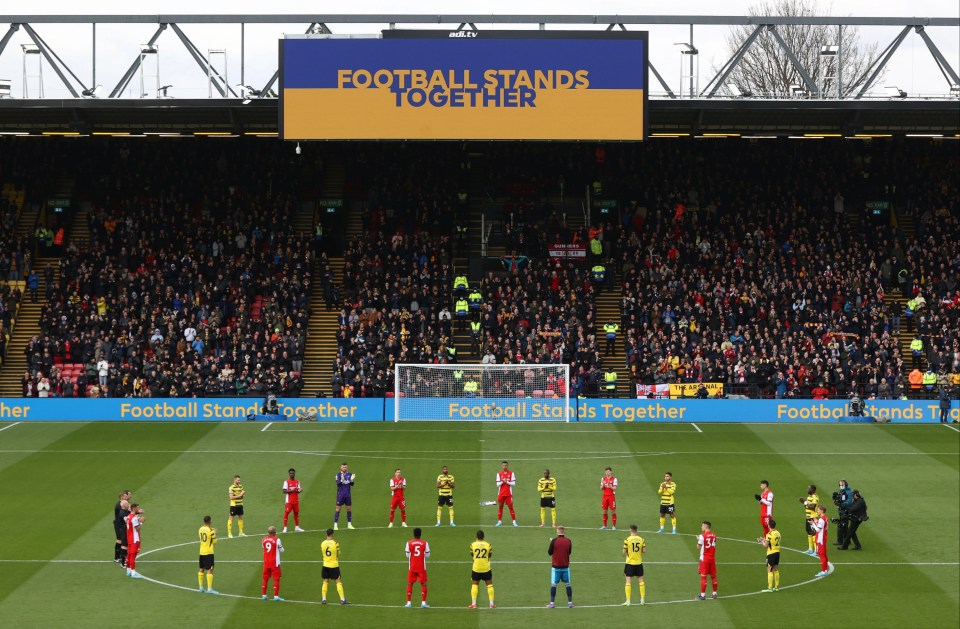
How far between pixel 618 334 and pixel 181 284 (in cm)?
1690

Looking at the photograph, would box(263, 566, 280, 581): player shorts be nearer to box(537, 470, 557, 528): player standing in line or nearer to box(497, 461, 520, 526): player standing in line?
box(497, 461, 520, 526): player standing in line

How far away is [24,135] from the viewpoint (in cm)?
5209

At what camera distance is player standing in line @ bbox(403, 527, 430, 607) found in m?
24.3

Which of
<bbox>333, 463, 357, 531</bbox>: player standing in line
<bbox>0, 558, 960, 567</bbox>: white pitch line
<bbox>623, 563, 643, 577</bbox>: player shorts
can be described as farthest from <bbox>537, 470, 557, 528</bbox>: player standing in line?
<bbox>623, 563, 643, 577</bbox>: player shorts

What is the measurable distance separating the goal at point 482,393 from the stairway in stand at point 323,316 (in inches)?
168

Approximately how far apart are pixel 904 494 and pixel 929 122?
2074 cm

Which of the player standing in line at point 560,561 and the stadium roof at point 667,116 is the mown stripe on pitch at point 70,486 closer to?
the player standing in line at point 560,561

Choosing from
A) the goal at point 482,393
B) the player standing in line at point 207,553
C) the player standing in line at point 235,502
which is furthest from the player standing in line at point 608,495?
the goal at point 482,393

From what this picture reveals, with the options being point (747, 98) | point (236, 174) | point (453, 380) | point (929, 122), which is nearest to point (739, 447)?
point (453, 380)

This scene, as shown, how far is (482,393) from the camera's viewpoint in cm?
4597

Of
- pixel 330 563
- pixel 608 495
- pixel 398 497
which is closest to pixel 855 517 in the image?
pixel 608 495

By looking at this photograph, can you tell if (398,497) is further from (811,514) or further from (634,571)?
(811,514)

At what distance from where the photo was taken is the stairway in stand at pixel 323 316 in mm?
50469

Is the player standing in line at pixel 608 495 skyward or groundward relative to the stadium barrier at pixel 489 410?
groundward
